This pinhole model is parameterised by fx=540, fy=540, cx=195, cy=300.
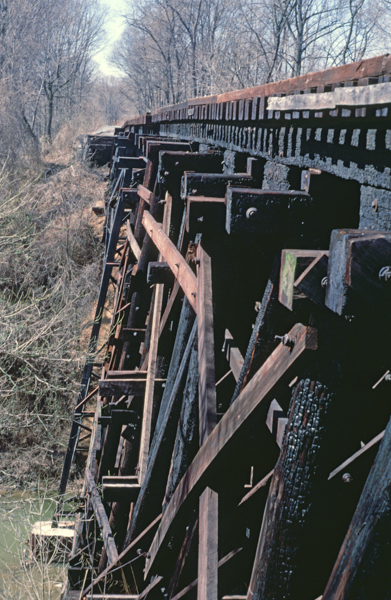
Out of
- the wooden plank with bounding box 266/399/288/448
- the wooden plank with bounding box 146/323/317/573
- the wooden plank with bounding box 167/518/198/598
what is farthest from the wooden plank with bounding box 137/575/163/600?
the wooden plank with bounding box 266/399/288/448

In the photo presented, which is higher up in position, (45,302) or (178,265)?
(178,265)

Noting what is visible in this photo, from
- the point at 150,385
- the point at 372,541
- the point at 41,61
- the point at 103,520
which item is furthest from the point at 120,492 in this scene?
the point at 41,61

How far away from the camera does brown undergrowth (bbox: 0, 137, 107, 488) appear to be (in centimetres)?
1081

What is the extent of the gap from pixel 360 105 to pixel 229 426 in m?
1.05

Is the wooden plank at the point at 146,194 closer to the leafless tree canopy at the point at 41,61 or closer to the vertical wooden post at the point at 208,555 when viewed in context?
the vertical wooden post at the point at 208,555

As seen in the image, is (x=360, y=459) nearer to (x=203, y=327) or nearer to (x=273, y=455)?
(x=273, y=455)

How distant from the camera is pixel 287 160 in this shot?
84.0 inches

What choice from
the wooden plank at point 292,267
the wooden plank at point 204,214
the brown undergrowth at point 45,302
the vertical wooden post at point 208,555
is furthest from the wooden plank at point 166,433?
the brown undergrowth at point 45,302

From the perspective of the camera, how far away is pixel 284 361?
4.79 ft

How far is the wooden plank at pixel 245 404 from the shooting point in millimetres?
1408

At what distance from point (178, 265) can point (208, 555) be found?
1515 millimetres

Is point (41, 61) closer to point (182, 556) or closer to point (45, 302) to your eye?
point (45, 302)

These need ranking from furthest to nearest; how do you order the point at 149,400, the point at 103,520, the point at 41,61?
1. the point at 41,61
2. the point at 103,520
3. the point at 149,400

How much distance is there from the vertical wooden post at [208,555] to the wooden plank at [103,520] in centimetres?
166
